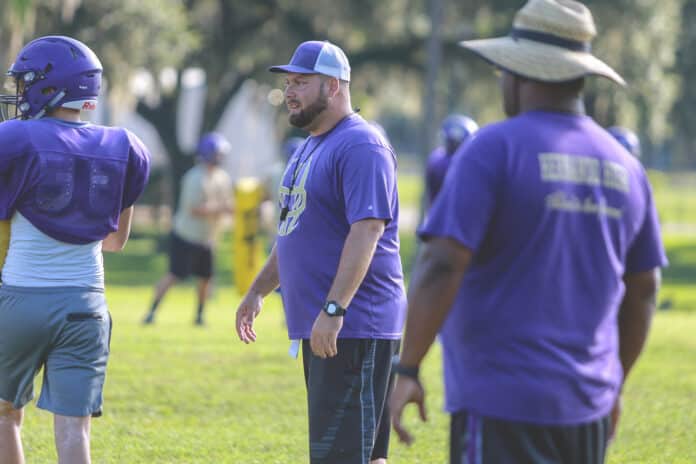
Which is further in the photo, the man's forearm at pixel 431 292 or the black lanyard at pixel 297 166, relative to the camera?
the black lanyard at pixel 297 166

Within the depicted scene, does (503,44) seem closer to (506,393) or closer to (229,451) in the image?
(506,393)

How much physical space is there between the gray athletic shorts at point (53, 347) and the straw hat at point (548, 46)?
78.3 inches

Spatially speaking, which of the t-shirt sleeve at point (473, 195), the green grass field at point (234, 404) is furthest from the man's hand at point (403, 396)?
the green grass field at point (234, 404)

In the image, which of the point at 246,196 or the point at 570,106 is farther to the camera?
the point at 246,196

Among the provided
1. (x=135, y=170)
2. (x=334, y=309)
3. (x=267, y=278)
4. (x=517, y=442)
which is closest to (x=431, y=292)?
(x=517, y=442)

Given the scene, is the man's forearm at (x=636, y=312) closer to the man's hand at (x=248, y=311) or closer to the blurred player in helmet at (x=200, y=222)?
the man's hand at (x=248, y=311)

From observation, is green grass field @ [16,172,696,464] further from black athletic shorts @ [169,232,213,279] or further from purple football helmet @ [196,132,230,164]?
A: purple football helmet @ [196,132,230,164]

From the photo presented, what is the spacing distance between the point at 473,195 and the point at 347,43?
25.9m

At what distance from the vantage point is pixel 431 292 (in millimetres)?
3551

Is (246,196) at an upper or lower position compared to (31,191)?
lower

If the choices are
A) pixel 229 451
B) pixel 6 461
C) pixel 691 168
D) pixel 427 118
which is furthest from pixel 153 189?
pixel 691 168

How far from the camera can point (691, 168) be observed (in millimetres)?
105812

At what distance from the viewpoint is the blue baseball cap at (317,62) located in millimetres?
5215

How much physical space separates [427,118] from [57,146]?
16.0 metres
